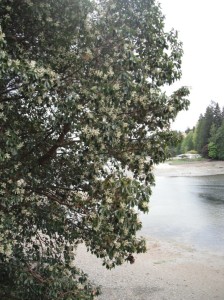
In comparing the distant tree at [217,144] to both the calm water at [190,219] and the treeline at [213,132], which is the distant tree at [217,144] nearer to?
the treeline at [213,132]

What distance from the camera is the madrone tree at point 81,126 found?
682 centimetres

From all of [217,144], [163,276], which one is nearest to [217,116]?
[217,144]

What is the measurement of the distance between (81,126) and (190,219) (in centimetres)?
2842

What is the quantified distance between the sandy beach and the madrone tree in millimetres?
7113

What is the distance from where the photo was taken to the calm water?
26.3 m

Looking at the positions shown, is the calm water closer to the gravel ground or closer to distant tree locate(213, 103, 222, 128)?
the gravel ground

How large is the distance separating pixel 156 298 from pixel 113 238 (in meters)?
9.22

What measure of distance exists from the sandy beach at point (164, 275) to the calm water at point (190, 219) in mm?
2747

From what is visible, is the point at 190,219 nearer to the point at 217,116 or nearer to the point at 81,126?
the point at 81,126

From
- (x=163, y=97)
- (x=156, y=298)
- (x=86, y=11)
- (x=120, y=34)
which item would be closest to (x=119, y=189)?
(x=163, y=97)

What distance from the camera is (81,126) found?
6.80m

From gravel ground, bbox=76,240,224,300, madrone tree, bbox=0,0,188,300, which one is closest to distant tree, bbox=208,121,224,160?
gravel ground, bbox=76,240,224,300

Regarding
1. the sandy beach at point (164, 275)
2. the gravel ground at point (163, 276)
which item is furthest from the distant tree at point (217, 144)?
the gravel ground at point (163, 276)

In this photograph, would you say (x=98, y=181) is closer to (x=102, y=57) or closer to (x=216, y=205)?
(x=102, y=57)
